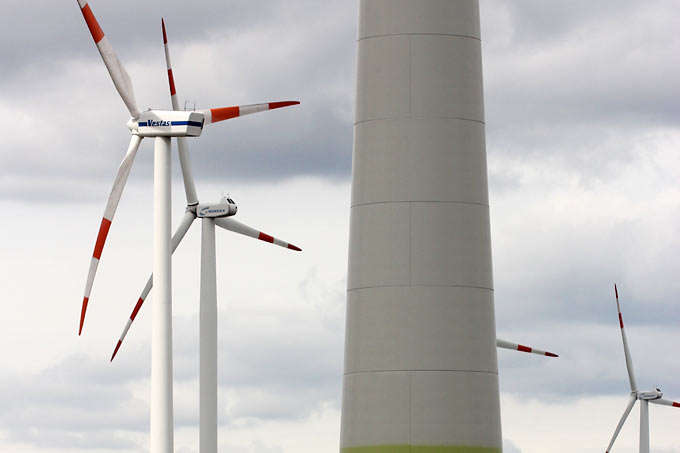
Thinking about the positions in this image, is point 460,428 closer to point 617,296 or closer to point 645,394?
point 617,296

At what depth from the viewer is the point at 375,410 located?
35781 millimetres

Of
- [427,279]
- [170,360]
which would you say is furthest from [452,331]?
[170,360]

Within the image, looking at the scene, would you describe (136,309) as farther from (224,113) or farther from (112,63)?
(112,63)

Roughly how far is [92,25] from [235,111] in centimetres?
681

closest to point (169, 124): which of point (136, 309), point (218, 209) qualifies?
point (136, 309)

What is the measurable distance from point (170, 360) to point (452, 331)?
493 inches

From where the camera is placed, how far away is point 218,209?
236 feet

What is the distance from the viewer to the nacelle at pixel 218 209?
71.8 m

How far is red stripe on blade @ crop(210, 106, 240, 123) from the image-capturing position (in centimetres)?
5147

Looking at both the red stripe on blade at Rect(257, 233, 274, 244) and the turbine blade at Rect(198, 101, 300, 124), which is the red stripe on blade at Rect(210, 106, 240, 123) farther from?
the red stripe on blade at Rect(257, 233, 274, 244)

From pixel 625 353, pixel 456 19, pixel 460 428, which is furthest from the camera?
pixel 625 353

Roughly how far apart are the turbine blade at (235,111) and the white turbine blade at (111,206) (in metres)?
2.87

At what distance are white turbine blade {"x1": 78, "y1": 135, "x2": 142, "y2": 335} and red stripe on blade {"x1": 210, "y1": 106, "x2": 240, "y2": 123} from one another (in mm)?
3251

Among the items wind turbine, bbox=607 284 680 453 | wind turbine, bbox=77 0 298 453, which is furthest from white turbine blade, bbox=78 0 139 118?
wind turbine, bbox=607 284 680 453
